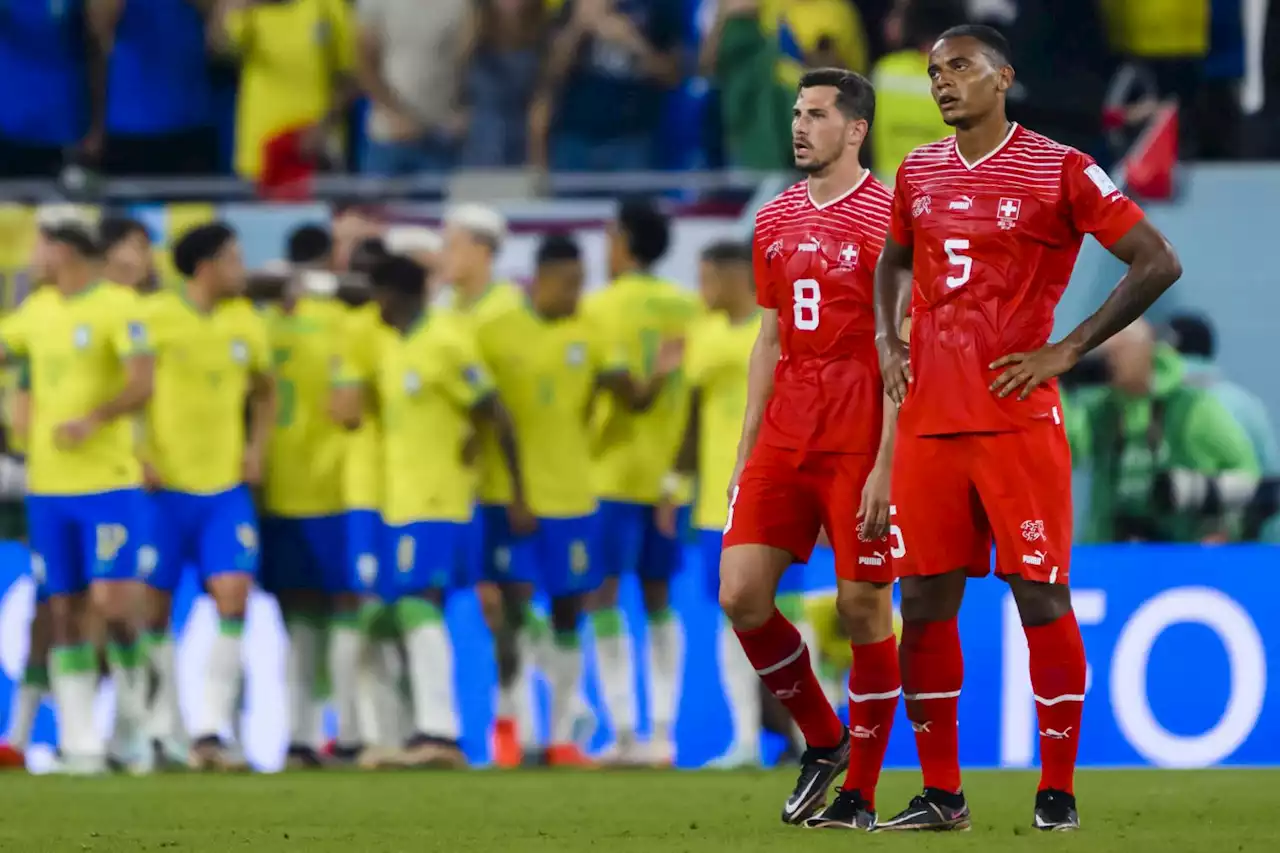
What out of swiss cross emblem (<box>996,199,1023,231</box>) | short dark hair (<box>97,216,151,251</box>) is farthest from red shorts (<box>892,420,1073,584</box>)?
short dark hair (<box>97,216,151,251</box>)

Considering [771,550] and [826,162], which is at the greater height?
[826,162]

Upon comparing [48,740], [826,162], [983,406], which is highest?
[826,162]

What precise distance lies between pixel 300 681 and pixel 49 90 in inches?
193

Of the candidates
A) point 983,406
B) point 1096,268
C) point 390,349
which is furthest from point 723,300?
point 983,406

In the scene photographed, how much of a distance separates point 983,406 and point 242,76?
8891 mm

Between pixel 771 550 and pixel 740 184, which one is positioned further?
pixel 740 184

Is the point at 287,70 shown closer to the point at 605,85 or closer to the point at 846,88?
the point at 605,85

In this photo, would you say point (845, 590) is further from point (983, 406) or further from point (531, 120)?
point (531, 120)

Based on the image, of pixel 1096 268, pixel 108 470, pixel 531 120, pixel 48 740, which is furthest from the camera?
pixel 531 120

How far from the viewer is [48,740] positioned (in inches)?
500

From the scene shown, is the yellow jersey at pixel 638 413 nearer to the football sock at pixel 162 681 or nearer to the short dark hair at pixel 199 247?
the short dark hair at pixel 199 247

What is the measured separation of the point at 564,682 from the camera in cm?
1212

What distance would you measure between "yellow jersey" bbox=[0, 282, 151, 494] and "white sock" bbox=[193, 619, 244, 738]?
83 centimetres

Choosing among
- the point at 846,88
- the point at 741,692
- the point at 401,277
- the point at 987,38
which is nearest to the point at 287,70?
the point at 401,277
